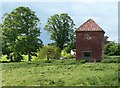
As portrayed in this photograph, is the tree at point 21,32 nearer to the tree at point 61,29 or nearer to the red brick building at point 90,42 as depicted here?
the red brick building at point 90,42


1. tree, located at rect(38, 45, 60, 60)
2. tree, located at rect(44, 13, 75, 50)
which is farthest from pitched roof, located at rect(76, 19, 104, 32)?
tree, located at rect(44, 13, 75, 50)

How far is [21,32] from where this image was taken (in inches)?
1917

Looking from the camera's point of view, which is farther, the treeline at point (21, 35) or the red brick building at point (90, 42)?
the treeline at point (21, 35)

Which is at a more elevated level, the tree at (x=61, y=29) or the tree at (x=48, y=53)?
the tree at (x=61, y=29)

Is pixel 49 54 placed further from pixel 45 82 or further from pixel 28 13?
pixel 45 82

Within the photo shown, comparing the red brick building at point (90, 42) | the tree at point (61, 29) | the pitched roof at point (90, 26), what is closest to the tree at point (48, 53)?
the red brick building at point (90, 42)

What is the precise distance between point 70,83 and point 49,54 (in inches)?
1419

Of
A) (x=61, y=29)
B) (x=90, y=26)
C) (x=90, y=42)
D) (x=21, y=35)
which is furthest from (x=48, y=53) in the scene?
(x=61, y=29)

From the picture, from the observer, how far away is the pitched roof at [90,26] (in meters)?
43.5

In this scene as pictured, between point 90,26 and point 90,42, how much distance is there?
6.52 ft

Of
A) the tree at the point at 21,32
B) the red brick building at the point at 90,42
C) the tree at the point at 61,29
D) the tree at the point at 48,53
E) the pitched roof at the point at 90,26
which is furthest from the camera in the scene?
the tree at the point at 61,29

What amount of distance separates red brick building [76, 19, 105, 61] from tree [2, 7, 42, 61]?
6.95 meters

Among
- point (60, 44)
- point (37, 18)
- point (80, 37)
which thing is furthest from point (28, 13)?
point (60, 44)

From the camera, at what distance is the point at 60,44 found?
66.6 metres
